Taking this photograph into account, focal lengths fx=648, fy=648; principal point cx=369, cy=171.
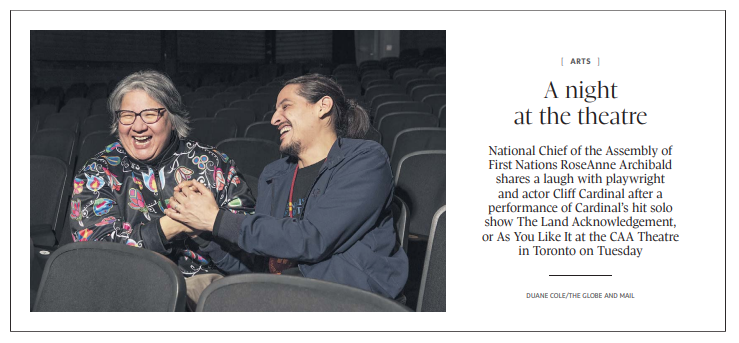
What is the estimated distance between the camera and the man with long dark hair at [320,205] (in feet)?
5.15

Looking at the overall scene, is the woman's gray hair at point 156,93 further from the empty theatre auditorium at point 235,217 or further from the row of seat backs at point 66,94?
the row of seat backs at point 66,94

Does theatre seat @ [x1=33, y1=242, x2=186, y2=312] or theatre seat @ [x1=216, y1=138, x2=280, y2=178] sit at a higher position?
theatre seat @ [x1=216, y1=138, x2=280, y2=178]

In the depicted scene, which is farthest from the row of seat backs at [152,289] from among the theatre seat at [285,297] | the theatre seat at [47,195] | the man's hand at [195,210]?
the theatre seat at [47,195]

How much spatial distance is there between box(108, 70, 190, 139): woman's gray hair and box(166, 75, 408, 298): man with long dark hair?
10.6 inches

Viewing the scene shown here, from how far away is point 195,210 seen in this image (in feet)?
5.30

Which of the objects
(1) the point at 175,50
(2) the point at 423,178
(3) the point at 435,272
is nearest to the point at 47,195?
(2) the point at 423,178

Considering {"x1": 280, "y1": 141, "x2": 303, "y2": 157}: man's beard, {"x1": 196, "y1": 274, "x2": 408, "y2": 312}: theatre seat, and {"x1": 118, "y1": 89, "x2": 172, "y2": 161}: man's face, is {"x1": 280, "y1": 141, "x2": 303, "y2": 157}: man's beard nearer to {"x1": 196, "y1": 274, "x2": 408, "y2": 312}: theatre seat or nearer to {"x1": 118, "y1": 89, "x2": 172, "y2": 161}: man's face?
{"x1": 118, "y1": 89, "x2": 172, "y2": 161}: man's face

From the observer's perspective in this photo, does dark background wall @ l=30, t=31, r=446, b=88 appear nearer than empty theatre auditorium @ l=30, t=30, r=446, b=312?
No

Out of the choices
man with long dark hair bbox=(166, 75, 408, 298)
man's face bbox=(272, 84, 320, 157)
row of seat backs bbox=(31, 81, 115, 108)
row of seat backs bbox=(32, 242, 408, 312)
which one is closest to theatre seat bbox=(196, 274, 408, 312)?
row of seat backs bbox=(32, 242, 408, 312)

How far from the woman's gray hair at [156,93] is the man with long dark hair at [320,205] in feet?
0.89

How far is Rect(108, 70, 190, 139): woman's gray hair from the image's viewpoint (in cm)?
185
